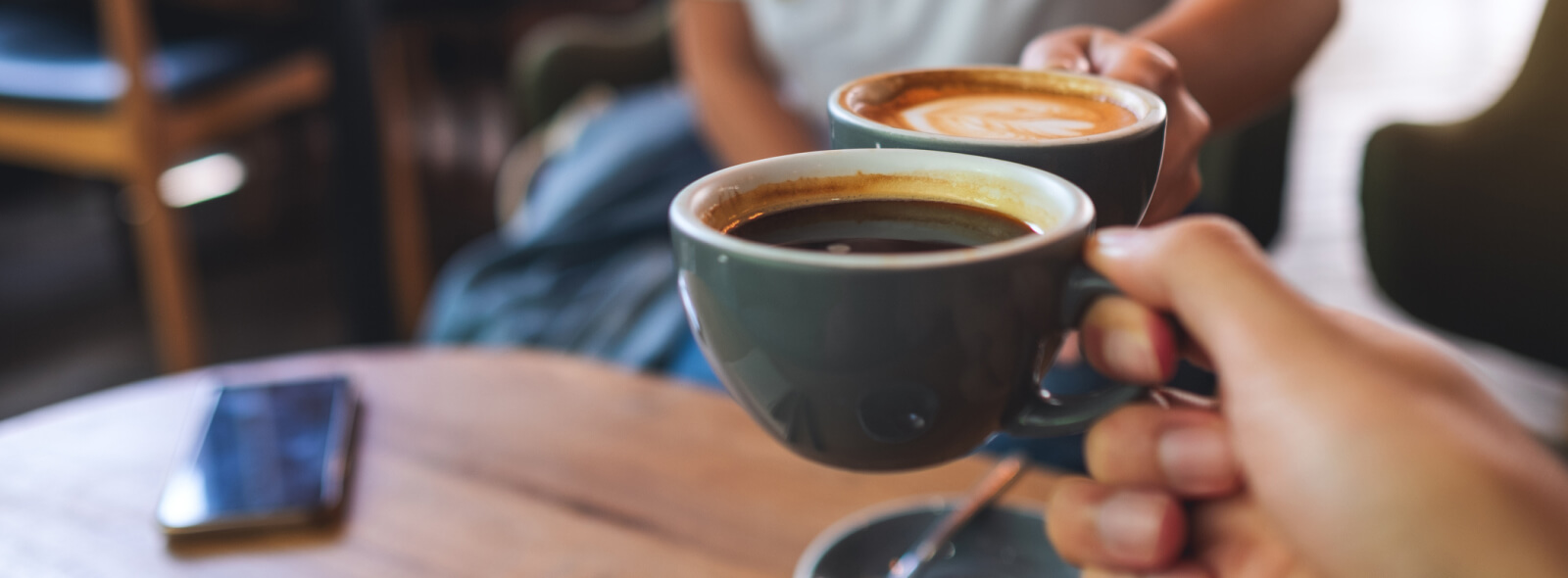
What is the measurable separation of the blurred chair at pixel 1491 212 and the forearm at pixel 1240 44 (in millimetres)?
577

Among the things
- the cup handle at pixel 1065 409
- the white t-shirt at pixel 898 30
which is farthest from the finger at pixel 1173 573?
the white t-shirt at pixel 898 30

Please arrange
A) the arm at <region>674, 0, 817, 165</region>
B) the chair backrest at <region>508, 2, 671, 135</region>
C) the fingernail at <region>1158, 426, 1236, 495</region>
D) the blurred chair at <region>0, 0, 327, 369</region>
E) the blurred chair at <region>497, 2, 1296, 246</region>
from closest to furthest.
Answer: the fingernail at <region>1158, 426, 1236, 495</region> < the arm at <region>674, 0, 817, 165</region> < the blurred chair at <region>497, 2, 1296, 246</region> < the blurred chair at <region>0, 0, 327, 369</region> < the chair backrest at <region>508, 2, 671, 135</region>

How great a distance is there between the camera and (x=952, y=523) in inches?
18.8

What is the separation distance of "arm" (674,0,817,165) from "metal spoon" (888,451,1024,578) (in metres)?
0.57

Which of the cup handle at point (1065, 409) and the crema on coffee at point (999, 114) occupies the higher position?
the crema on coffee at point (999, 114)

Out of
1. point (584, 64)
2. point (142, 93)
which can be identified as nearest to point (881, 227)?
point (584, 64)

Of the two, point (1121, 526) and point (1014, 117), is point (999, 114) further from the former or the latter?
point (1121, 526)

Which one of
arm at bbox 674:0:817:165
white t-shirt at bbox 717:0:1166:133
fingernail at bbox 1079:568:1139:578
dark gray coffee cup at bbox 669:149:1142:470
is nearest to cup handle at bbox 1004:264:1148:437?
dark gray coffee cup at bbox 669:149:1142:470

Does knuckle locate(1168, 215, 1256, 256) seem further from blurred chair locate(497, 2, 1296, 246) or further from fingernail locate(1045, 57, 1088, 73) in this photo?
blurred chair locate(497, 2, 1296, 246)

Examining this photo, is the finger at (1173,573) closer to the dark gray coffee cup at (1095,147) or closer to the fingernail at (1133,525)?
the fingernail at (1133,525)

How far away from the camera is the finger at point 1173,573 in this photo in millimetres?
406

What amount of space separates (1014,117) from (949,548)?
0.19 m

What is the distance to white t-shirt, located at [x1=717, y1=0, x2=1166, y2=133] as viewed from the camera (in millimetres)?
870

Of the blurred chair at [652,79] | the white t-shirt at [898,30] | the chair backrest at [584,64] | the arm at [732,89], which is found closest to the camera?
the white t-shirt at [898,30]
